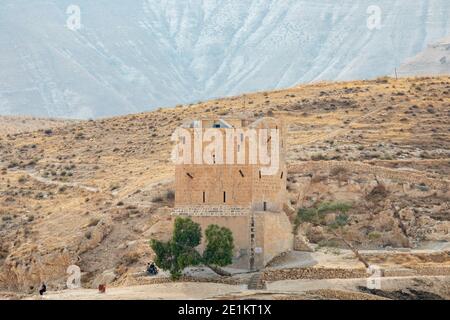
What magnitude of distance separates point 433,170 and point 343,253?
13347 millimetres

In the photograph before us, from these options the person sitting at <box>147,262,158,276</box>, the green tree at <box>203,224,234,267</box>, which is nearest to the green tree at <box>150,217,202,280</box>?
the green tree at <box>203,224,234,267</box>

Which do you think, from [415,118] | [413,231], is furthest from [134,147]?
[413,231]

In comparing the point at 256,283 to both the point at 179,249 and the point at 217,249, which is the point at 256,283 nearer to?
the point at 217,249

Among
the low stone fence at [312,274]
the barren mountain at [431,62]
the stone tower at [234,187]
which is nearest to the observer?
the low stone fence at [312,274]

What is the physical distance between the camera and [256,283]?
52.2 metres

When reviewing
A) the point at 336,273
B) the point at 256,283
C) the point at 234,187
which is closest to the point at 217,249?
the point at 256,283

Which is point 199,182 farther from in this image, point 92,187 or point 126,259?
point 92,187

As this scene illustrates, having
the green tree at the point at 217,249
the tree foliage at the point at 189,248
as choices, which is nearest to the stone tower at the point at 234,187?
the tree foliage at the point at 189,248

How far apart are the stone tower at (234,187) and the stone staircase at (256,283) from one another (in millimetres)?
1869

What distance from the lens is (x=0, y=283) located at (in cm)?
6162

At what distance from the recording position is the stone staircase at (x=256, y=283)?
170ft

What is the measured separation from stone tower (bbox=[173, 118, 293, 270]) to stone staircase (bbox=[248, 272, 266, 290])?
187 cm

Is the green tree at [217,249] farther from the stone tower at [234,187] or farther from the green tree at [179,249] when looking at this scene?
the stone tower at [234,187]

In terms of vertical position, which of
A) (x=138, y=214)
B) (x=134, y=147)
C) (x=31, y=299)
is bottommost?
(x=31, y=299)
